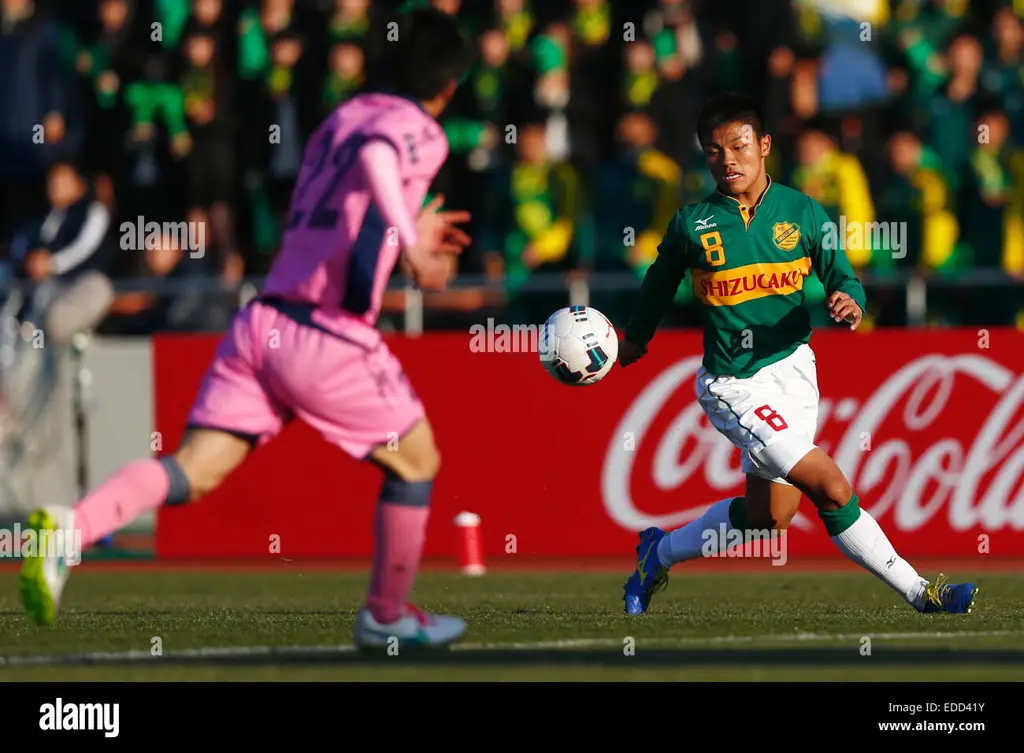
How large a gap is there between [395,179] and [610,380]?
6605mm

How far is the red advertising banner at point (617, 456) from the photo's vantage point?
13.1 metres

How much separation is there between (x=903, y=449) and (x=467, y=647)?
614 cm

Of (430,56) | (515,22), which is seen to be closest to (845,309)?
(430,56)

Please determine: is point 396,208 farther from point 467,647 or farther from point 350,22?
point 350,22

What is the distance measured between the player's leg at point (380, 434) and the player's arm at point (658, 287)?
5.82 ft

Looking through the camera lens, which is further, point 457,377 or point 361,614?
point 457,377

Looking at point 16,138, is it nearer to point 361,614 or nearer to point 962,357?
point 962,357

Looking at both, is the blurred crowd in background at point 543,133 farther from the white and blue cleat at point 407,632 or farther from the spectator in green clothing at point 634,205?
the white and blue cleat at point 407,632

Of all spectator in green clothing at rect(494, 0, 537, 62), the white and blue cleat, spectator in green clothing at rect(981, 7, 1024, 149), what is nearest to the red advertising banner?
spectator in green clothing at rect(981, 7, 1024, 149)

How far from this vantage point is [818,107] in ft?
51.0

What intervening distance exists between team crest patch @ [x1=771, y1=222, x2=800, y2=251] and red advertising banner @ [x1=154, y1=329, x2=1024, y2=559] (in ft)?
15.2

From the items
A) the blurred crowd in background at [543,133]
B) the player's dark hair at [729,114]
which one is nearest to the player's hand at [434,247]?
the player's dark hair at [729,114]

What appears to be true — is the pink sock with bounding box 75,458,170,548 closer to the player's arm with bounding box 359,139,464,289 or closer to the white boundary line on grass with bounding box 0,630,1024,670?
the white boundary line on grass with bounding box 0,630,1024,670

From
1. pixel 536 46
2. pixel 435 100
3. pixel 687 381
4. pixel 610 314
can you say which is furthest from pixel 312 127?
pixel 435 100
